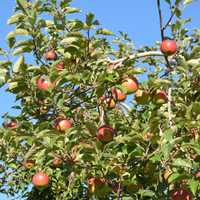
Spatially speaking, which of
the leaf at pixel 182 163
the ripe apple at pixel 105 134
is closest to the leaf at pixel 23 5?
the ripe apple at pixel 105 134

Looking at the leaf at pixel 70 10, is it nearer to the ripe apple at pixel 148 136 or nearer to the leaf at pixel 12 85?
the leaf at pixel 12 85

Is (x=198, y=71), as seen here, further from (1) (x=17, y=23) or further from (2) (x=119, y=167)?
(1) (x=17, y=23)

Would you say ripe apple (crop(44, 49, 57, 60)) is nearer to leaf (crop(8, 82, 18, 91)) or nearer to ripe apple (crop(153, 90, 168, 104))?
leaf (crop(8, 82, 18, 91))

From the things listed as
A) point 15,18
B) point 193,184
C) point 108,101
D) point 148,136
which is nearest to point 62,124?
point 108,101

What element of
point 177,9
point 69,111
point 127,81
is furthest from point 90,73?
point 177,9

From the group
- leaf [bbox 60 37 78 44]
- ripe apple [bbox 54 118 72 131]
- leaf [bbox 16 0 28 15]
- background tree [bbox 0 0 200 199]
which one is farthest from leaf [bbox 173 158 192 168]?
leaf [bbox 16 0 28 15]

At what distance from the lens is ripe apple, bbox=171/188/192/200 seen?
3.56 m

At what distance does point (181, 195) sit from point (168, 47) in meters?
1.08

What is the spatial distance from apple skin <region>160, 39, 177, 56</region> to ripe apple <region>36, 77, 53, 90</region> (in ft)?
2.86

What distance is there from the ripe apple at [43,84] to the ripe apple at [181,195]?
1204 millimetres

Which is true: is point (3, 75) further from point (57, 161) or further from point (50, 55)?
point (57, 161)

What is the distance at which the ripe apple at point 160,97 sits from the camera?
13.2ft

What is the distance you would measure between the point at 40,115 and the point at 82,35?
80 centimetres

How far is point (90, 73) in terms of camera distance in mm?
3664
